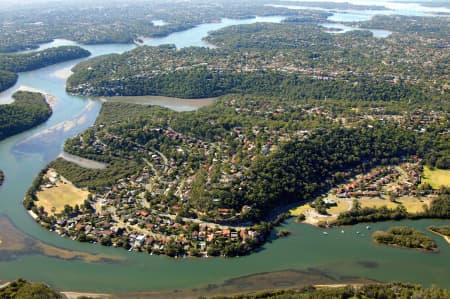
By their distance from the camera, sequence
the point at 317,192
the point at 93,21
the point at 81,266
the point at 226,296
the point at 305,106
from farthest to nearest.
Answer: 1. the point at 93,21
2. the point at 305,106
3. the point at 317,192
4. the point at 81,266
5. the point at 226,296

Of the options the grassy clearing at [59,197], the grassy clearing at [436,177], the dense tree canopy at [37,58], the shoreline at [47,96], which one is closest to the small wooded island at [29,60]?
the dense tree canopy at [37,58]

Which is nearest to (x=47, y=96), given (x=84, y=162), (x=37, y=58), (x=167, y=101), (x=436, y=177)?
(x=167, y=101)

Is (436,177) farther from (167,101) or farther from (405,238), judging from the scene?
(167,101)

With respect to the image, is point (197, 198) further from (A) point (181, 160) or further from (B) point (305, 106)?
(B) point (305, 106)

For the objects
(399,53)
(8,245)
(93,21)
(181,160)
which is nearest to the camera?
(8,245)

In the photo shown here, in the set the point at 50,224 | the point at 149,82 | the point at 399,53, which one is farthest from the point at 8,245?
the point at 399,53

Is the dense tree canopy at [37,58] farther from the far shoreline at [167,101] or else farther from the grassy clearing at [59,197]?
the grassy clearing at [59,197]

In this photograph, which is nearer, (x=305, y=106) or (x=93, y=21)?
(x=305, y=106)
